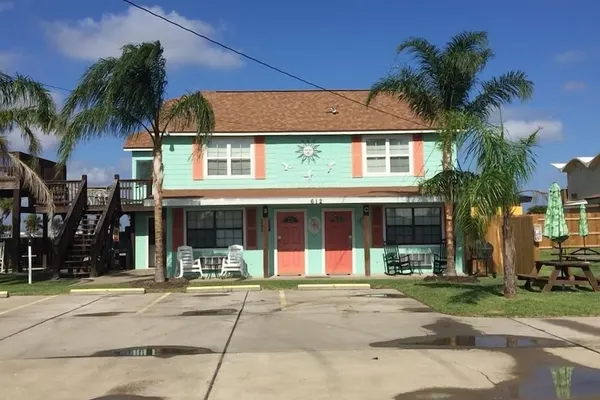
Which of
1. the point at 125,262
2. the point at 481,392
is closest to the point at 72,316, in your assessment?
the point at 481,392

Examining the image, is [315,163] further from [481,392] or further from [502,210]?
[481,392]

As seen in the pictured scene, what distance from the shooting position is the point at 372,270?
21.2 metres

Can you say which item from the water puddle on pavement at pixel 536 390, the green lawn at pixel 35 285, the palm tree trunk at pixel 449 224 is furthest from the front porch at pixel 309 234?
the water puddle on pavement at pixel 536 390

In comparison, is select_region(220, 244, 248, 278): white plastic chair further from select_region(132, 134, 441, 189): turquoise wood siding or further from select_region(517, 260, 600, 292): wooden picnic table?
select_region(517, 260, 600, 292): wooden picnic table

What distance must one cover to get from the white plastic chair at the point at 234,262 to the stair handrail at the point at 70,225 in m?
5.52

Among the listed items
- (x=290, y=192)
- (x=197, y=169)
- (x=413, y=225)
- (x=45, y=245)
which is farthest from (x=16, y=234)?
(x=413, y=225)

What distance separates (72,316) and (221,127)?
35.9 ft

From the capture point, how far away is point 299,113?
23328mm

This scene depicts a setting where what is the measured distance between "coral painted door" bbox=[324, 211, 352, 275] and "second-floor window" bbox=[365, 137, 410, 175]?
1.99m

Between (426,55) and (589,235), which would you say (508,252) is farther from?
(589,235)

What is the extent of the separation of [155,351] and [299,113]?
628 inches

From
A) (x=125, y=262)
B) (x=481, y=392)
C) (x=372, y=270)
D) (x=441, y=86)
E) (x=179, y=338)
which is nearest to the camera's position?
(x=481, y=392)

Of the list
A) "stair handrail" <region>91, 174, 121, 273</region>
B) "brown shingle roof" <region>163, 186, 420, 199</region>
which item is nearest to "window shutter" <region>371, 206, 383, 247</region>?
"brown shingle roof" <region>163, 186, 420, 199</region>

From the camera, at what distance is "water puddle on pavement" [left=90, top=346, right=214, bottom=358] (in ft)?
26.9
